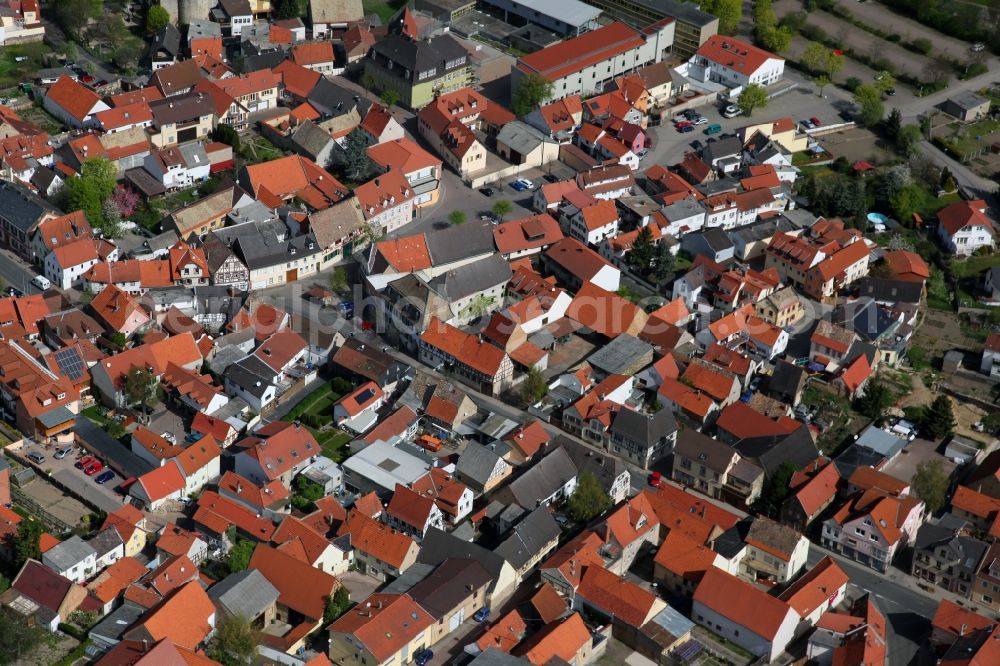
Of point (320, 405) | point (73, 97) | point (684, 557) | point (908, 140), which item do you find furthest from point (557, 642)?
point (908, 140)

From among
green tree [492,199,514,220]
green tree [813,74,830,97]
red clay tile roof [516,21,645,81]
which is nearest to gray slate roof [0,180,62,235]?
green tree [492,199,514,220]

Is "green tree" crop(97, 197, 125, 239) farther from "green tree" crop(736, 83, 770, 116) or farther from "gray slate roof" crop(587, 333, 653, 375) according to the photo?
"green tree" crop(736, 83, 770, 116)

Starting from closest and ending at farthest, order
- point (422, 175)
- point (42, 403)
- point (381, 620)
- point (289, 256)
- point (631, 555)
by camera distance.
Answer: point (381, 620), point (631, 555), point (42, 403), point (289, 256), point (422, 175)

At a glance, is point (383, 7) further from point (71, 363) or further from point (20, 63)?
point (71, 363)

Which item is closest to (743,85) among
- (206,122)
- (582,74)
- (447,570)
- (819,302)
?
(582,74)

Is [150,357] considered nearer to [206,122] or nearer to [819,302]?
[206,122]

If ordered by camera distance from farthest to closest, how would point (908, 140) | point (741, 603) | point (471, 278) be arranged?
point (908, 140) < point (471, 278) < point (741, 603)
